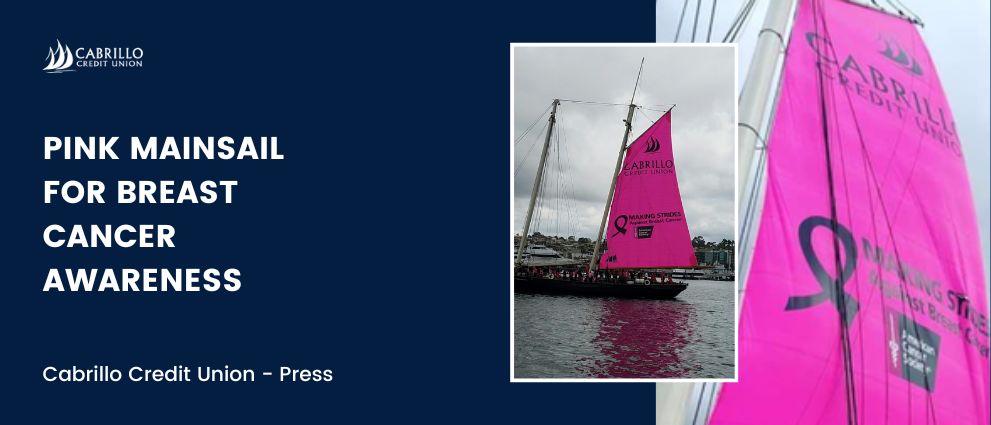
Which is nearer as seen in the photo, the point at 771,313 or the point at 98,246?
the point at 98,246

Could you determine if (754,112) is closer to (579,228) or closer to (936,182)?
(579,228)

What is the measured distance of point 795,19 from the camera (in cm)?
682

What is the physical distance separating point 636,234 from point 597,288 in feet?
3.16

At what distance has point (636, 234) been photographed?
6965mm

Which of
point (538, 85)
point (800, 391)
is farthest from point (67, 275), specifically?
point (800, 391)

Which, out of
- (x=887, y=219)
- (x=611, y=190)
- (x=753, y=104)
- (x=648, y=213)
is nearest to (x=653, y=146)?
(x=611, y=190)

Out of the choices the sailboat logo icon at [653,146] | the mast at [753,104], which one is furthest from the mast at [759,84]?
the sailboat logo icon at [653,146]

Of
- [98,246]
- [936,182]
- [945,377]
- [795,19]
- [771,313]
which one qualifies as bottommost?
[945,377]

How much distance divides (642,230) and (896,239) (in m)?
1.57

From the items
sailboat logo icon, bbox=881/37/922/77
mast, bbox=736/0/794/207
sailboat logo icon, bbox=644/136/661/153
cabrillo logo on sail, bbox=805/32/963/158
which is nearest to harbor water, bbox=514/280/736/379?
mast, bbox=736/0/794/207

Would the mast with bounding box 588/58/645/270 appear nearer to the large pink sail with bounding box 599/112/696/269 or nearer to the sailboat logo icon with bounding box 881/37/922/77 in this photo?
the large pink sail with bounding box 599/112/696/269

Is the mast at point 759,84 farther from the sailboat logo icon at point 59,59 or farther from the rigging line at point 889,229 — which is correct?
the sailboat logo icon at point 59,59

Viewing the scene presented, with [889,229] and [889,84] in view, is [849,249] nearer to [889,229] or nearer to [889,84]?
[889,229]

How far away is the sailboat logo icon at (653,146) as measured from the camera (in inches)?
227
